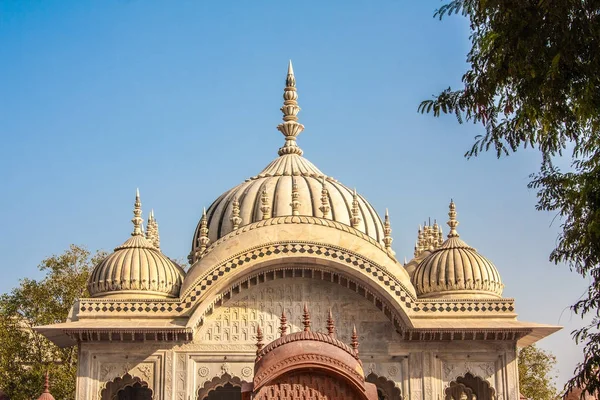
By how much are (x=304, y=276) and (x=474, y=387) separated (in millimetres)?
4318

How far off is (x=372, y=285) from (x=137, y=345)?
4.57 m

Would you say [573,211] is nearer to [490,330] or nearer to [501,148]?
[501,148]

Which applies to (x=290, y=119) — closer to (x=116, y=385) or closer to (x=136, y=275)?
(x=136, y=275)

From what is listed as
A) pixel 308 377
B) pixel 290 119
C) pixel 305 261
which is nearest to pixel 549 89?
pixel 308 377

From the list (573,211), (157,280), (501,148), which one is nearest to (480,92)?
(501,148)

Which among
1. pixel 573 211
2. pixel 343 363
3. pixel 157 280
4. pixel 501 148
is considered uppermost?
pixel 157 280

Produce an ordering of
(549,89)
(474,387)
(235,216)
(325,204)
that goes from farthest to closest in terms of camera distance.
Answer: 1. (235,216)
2. (325,204)
3. (474,387)
4. (549,89)

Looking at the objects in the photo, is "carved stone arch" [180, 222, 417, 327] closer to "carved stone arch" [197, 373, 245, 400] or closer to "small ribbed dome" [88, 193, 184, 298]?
"small ribbed dome" [88, 193, 184, 298]

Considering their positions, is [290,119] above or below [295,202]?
above

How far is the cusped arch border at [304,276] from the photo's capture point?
67.8 ft

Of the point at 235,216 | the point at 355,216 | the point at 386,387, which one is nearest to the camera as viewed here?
the point at 386,387

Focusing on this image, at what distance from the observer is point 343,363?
11.3m

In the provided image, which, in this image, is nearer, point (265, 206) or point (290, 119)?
point (265, 206)

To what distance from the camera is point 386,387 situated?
20875 mm
